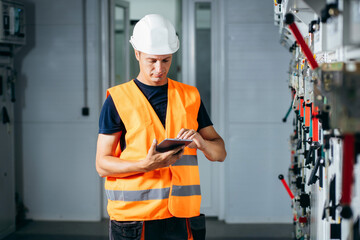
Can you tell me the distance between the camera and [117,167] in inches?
79.7

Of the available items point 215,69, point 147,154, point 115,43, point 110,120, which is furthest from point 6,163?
point 147,154

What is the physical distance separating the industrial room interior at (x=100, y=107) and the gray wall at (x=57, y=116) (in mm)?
11

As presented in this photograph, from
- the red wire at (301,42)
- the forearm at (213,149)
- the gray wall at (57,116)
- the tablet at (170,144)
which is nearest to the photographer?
the red wire at (301,42)

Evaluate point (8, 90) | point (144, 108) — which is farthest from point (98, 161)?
point (8, 90)

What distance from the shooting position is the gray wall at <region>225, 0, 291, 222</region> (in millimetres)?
4809

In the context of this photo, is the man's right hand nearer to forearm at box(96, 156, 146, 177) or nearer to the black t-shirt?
forearm at box(96, 156, 146, 177)

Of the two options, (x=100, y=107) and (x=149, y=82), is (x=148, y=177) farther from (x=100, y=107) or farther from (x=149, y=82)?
(x=100, y=107)

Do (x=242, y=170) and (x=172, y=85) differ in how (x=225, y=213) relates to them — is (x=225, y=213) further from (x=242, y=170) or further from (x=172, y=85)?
(x=172, y=85)

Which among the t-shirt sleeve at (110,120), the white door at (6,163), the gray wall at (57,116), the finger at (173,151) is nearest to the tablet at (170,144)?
the finger at (173,151)

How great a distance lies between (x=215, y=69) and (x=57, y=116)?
70.8 inches

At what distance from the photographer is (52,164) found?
16.7 feet

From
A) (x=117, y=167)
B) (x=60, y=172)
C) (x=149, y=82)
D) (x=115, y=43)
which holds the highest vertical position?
(x=115, y=43)

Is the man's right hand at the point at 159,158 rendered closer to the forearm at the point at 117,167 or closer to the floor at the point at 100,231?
the forearm at the point at 117,167

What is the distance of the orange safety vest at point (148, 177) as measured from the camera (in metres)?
2.05
